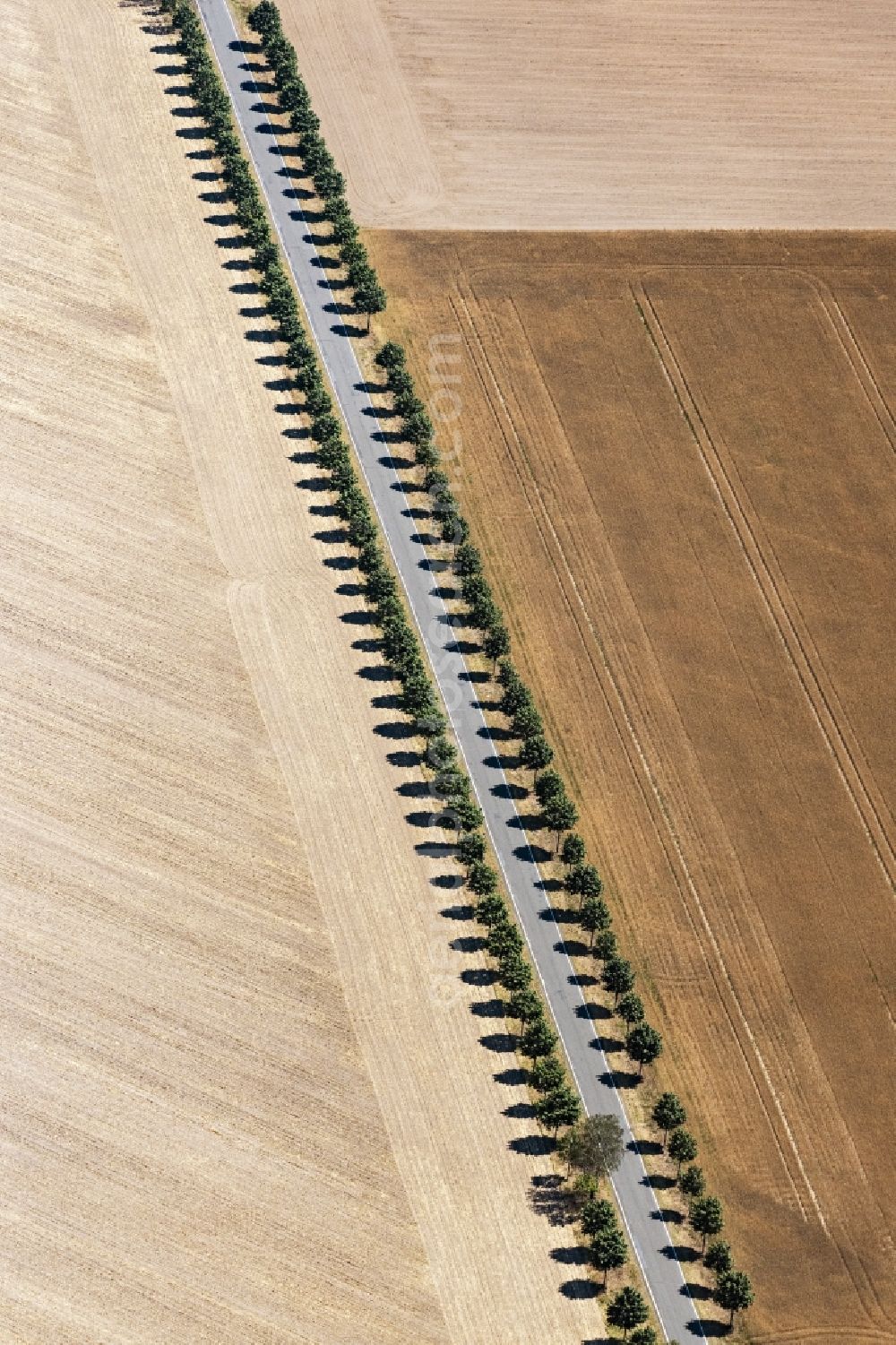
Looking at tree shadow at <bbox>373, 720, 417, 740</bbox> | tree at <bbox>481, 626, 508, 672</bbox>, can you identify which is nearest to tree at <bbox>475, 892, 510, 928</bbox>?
tree shadow at <bbox>373, 720, 417, 740</bbox>

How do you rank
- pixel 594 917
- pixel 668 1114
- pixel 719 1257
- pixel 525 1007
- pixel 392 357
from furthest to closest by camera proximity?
pixel 392 357
pixel 594 917
pixel 525 1007
pixel 668 1114
pixel 719 1257

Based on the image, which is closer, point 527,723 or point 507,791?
point 507,791

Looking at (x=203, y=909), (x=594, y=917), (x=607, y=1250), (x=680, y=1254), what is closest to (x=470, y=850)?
(x=594, y=917)

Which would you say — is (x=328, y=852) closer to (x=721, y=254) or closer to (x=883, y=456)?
(x=883, y=456)

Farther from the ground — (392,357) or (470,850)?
(392,357)

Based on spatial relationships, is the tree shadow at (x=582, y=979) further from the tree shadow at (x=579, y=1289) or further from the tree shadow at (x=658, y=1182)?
the tree shadow at (x=579, y=1289)

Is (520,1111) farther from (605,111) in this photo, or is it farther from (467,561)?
(605,111)
